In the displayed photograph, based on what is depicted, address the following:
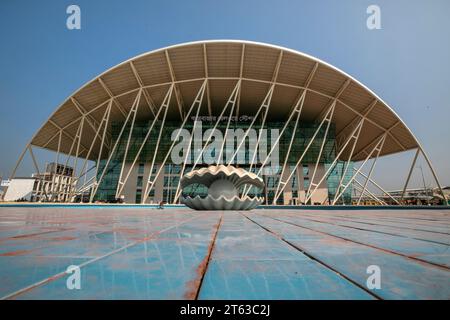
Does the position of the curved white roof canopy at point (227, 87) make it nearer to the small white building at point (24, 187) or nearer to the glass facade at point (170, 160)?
the glass facade at point (170, 160)

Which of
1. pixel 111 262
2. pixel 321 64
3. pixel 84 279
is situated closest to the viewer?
pixel 84 279

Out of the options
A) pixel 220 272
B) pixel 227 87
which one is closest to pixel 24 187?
pixel 227 87

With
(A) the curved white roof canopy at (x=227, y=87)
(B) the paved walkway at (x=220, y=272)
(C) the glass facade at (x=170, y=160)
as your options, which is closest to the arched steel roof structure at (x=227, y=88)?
(A) the curved white roof canopy at (x=227, y=87)

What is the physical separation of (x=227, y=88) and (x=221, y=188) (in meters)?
21.6

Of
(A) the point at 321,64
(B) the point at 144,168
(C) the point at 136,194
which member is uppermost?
(A) the point at 321,64

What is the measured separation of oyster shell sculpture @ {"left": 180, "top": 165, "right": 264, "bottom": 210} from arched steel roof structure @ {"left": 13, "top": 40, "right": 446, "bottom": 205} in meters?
17.8

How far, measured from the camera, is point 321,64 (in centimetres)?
2931

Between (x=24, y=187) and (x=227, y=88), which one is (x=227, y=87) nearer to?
(x=227, y=88)

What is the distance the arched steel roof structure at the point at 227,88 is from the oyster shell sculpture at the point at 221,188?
17.8m

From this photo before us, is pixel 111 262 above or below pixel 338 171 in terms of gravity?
below

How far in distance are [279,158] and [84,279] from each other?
4106 cm

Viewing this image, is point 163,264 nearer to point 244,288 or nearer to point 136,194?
point 244,288

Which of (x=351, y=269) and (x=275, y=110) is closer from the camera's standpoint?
(x=351, y=269)
